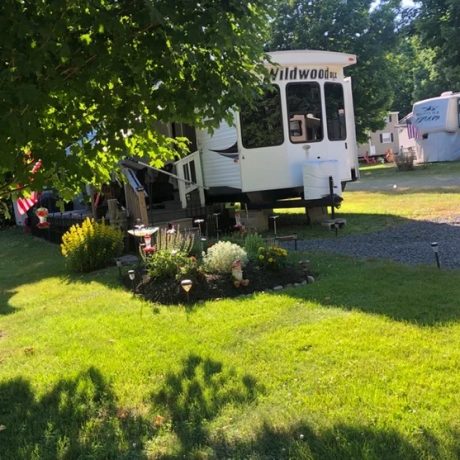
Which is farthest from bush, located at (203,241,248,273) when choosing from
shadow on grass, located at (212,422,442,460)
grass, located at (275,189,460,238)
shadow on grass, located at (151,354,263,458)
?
grass, located at (275,189,460,238)

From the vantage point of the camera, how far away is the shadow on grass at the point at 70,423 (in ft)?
11.0

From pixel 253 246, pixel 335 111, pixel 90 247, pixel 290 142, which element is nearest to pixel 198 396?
pixel 253 246

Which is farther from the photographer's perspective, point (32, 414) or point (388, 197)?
point (388, 197)

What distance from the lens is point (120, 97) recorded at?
359cm

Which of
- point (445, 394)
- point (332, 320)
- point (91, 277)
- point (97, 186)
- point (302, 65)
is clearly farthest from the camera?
point (302, 65)

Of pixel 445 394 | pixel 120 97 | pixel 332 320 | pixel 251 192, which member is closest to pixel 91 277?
pixel 251 192

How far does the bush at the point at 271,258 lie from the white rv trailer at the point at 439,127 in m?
25.1

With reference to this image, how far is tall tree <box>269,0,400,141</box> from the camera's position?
28.4m

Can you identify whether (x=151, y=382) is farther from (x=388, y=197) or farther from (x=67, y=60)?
(x=388, y=197)

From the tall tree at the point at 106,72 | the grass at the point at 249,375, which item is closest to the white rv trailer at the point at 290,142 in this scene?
the grass at the point at 249,375

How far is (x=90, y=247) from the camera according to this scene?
950 centimetres

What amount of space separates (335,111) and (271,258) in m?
5.92

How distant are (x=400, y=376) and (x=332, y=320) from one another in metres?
1.38

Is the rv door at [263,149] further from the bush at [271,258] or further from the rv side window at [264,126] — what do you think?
the bush at [271,258]
